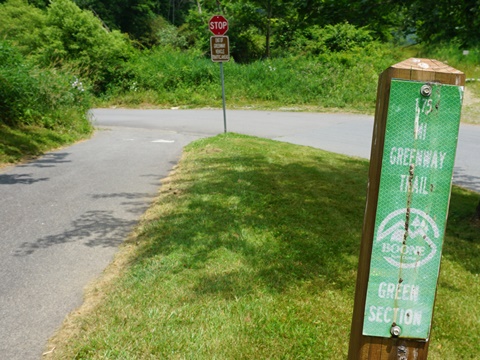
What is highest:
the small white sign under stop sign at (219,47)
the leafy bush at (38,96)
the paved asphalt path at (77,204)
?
the small white sign under stop sign at (219,47)

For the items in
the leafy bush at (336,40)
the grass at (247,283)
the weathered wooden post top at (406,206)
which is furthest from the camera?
the leafy bush at (336,40)

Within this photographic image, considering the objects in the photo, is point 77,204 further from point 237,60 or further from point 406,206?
point 237,60

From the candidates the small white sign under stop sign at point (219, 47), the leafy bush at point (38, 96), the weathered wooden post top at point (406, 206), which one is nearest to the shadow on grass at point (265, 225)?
the weathered wooden post top at point (406, 206)

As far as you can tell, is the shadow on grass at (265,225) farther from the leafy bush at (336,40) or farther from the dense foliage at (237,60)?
the leafy bush at (336,40)

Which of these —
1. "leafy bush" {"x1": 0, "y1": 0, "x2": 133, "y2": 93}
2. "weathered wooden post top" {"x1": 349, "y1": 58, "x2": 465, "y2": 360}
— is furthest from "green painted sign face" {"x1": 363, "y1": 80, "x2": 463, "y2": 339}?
"leafy bush" {"x1": 0, "y1": 0, "x2": 133, "y2": 93}

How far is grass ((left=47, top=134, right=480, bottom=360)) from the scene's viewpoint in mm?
3082

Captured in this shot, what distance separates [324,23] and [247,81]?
20.4 meters

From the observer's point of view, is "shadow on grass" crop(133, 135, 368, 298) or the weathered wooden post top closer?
the weathered wooden post top

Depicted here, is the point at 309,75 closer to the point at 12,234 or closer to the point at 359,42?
the point at 359,42

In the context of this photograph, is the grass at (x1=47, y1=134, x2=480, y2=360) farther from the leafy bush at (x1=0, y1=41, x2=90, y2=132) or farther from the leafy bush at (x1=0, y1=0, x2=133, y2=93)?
the leafy bush at (x1=0, y1=0, x2=133, y2=93)

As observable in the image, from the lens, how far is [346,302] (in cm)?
363

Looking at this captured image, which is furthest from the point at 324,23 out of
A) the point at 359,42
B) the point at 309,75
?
the point at 359,42

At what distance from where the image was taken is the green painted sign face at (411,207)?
183 centimetres

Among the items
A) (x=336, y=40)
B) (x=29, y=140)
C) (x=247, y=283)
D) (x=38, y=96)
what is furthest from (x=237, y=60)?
(x=247, y=283)
